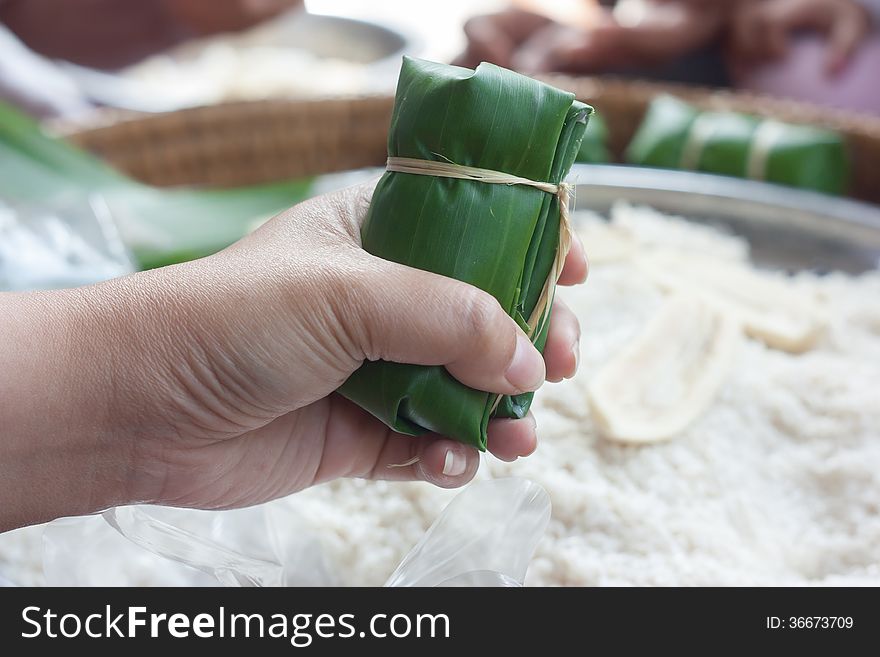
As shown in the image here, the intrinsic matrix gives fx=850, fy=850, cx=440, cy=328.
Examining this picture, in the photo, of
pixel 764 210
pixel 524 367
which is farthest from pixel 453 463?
pixel 764 210

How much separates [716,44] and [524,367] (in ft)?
6.43

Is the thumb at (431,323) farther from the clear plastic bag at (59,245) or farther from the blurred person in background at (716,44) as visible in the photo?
the blurred person in background at (716,44)

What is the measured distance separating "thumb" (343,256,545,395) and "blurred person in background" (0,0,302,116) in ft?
8.34

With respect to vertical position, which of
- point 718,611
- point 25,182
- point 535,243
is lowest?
point 718,611

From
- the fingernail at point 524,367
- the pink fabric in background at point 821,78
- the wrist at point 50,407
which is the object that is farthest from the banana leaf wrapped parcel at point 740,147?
the wrist at point 50,407

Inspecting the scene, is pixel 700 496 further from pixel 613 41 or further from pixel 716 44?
pixel 716 44

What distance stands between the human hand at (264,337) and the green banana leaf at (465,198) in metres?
0.03

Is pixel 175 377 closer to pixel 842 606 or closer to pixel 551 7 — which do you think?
pixel 842 606

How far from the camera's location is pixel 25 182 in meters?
1.54

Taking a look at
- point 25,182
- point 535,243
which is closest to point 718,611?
point 535,243

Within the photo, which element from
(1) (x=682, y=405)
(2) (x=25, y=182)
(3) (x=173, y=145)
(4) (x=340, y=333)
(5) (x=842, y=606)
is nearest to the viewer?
(4) (x=340, y=333)

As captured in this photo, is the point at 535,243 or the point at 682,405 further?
the point at 682,405

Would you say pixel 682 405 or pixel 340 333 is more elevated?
pixel 340 333

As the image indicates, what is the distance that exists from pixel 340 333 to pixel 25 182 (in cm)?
107
